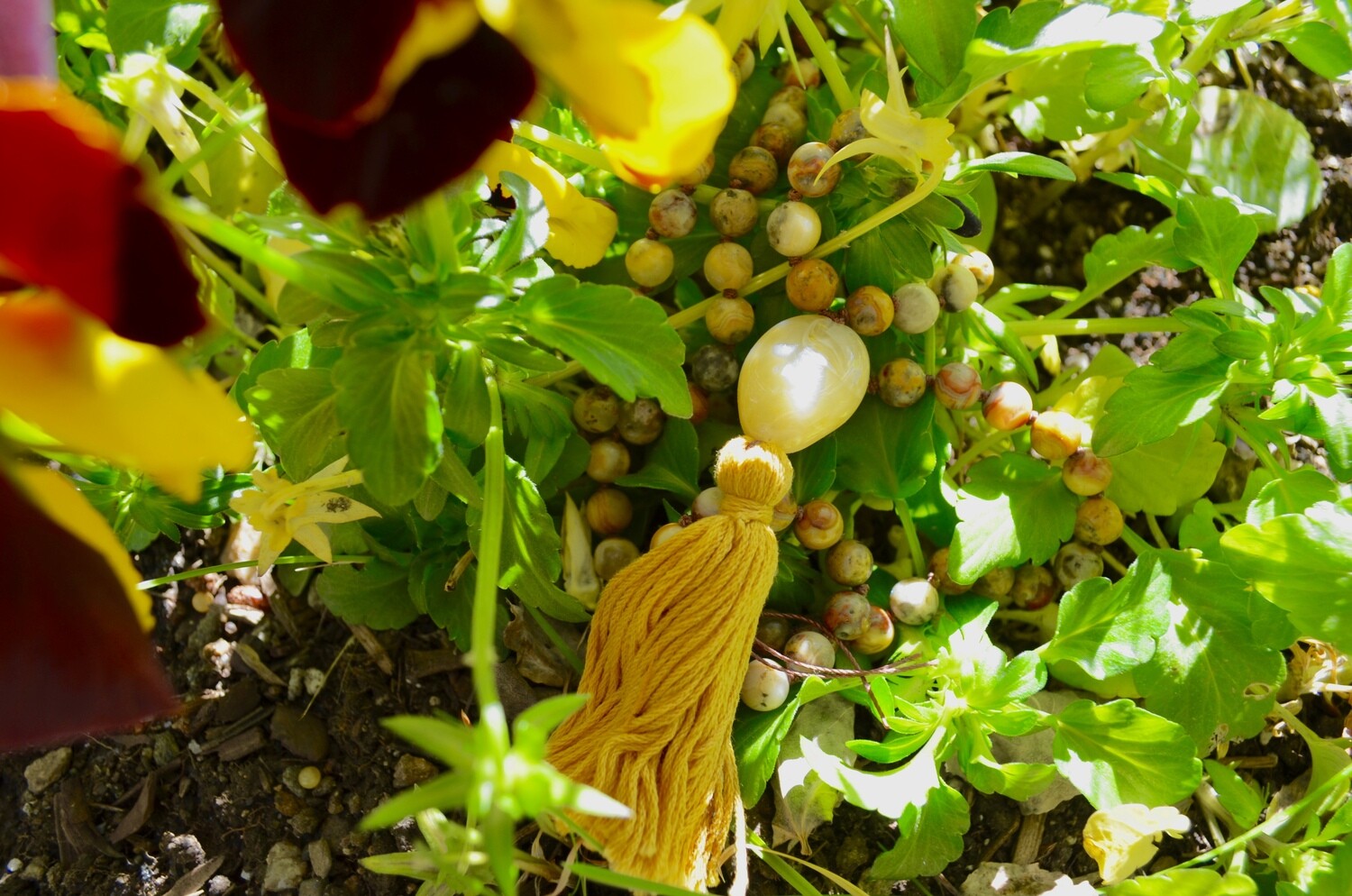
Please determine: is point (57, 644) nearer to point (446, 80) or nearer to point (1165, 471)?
point (446, 80)

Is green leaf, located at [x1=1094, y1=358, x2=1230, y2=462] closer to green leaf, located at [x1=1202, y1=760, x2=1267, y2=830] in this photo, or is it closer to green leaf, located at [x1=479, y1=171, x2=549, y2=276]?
green leaf, located at [x1=1202, y1=760, x2=1267, y2=830]

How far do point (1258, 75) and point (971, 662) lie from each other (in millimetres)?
889

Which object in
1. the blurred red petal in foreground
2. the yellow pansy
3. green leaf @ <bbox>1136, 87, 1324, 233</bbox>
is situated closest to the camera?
the blurred red petal in foreground

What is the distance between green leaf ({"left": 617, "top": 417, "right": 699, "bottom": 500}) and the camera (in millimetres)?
923

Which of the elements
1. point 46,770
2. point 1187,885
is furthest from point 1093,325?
point 46,770

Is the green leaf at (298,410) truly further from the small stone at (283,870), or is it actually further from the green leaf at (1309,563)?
the green leaf at (1309,563)

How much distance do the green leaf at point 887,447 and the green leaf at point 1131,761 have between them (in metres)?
0.23

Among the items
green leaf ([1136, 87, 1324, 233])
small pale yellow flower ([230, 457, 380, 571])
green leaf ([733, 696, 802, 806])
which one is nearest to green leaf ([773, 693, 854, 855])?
green leaf ([733, 696, 802, 806])

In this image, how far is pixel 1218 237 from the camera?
89 cm

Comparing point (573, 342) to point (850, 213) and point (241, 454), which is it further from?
point (850, 213)

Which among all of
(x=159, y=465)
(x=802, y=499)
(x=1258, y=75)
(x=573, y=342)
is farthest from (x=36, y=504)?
(x=1258, y=75)

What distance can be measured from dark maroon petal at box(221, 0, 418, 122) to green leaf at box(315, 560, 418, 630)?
1.80 feet

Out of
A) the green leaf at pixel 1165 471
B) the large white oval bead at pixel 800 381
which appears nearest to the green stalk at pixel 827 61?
the large white oval bead at pixel 800 381

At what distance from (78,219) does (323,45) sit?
0.13 meters
